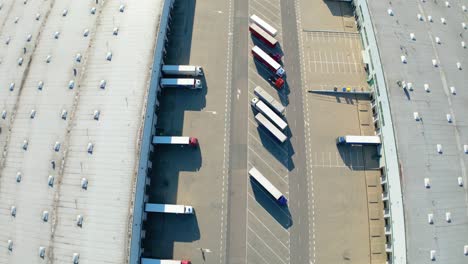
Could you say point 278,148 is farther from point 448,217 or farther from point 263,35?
point 448,217

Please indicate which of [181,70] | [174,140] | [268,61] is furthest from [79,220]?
[268,61]

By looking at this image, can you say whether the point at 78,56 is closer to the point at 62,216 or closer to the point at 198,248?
the point at 62,216

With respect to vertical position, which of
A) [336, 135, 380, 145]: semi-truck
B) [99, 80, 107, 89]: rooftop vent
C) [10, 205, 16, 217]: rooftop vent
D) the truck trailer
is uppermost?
the truck trailer

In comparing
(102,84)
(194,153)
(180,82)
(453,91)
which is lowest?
(194,153)

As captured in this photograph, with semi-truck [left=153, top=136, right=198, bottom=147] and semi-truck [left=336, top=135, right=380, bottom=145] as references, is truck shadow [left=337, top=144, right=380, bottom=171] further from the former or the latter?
semi-truck [left=153, top=136, right=198, bottom=147]

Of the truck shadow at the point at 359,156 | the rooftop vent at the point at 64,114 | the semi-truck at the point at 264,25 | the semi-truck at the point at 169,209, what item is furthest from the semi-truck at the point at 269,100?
the rooftop vent at the point at 64,114

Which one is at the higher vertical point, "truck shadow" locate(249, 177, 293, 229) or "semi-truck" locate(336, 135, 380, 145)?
"semi-truck" locate(336, 135, 380, 145)

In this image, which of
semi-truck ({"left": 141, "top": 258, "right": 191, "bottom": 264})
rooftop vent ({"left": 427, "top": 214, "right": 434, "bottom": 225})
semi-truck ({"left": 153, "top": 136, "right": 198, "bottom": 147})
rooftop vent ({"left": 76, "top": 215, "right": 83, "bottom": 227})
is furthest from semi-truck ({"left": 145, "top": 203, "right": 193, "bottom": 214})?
rooftop vent ({"left": 427, "top": 214, "right": 434, "bottom": 225})
